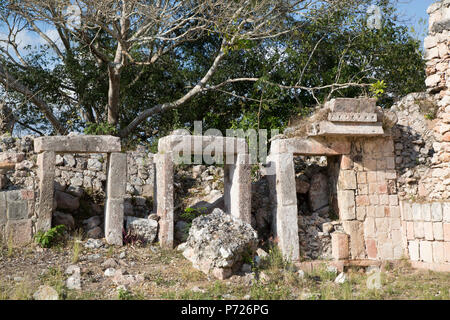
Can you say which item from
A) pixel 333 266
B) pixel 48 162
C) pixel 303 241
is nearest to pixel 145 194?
pixel 48 162

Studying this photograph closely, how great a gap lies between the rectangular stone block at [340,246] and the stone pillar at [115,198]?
391cm

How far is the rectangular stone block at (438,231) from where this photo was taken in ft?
24.1

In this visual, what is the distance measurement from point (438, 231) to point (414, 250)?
2.21 ft

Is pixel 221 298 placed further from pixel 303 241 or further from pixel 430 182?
pixel 430 182

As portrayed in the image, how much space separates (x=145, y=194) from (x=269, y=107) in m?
4.42

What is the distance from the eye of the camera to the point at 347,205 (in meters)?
8.09

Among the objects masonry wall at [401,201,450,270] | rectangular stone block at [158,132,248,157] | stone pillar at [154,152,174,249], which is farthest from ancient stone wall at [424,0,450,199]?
stone pillar at [154,152,174,249]

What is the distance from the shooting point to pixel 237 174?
793 centimetres

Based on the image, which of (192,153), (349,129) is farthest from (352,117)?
(192,153)

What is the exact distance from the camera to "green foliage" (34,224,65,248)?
23.2 feet

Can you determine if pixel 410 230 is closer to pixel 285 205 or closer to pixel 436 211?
pixel 436 211

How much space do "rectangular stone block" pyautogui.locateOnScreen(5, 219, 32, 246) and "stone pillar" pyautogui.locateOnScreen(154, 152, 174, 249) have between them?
7.22 ft

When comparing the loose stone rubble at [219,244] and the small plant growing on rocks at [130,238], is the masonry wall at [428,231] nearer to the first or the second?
the loose stone rubble at [219,244]

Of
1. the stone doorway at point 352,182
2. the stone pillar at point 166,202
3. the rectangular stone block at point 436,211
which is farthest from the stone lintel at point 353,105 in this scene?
the stone pillar at point 166,202
